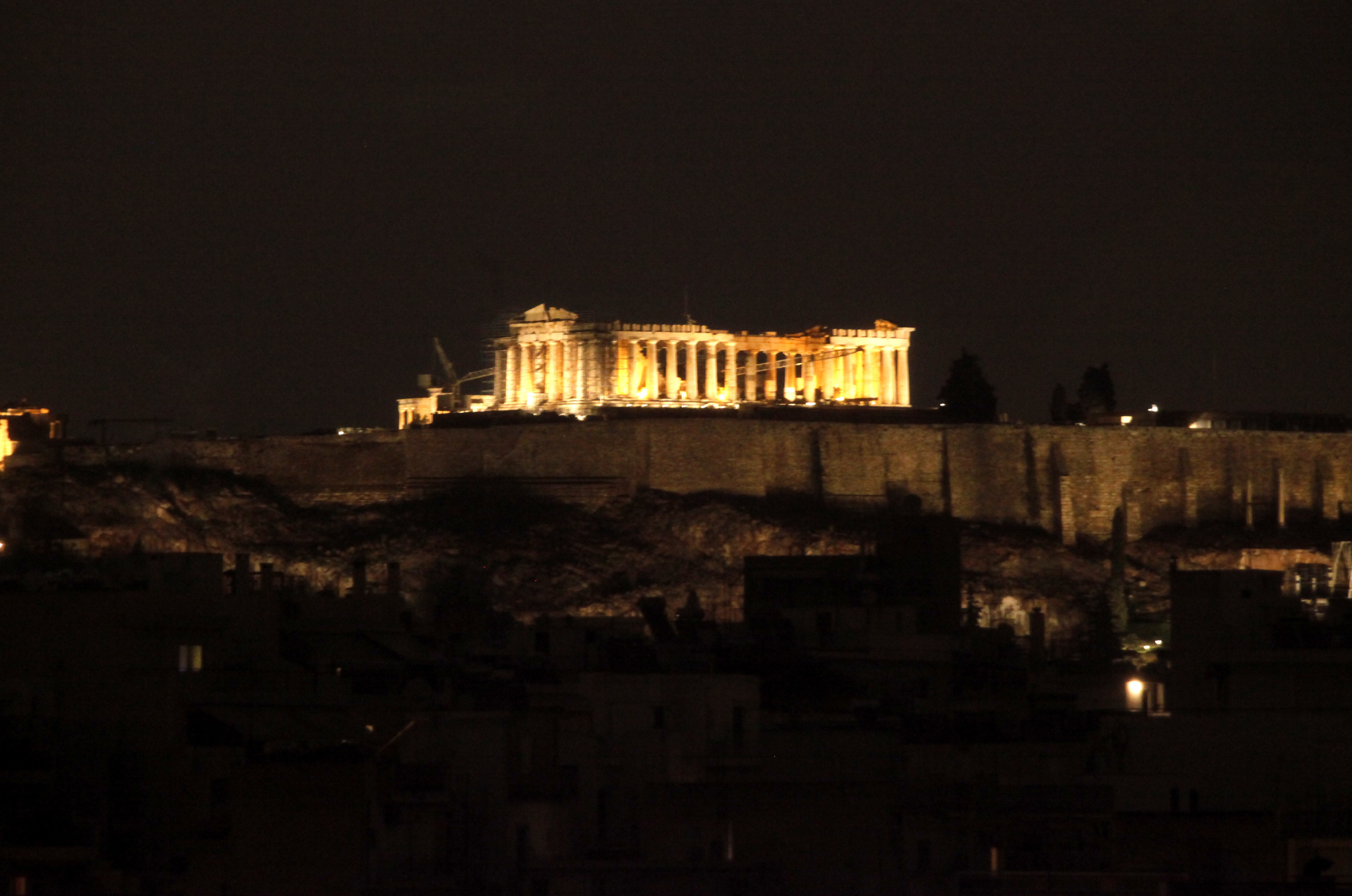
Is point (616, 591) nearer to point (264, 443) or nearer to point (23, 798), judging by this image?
point (264, 443)

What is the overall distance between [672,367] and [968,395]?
7.77 m

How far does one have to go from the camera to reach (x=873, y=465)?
88.4 meters

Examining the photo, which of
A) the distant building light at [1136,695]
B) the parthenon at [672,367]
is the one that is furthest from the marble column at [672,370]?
the distant building light at [1136,695]

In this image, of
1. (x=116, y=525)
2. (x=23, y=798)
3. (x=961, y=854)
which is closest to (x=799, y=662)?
(x=961, y=854)

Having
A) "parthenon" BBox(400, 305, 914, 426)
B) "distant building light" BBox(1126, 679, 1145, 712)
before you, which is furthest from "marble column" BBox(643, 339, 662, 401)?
"distant building light" BBox(1126, 679, 1145, 712)

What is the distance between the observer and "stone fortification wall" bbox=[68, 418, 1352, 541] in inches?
3398

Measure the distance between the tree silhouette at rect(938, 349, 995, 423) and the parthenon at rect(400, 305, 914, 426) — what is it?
131cm

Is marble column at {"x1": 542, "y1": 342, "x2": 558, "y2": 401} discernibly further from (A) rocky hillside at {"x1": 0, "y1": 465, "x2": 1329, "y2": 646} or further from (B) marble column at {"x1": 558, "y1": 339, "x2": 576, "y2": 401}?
(A) rocky hillside at {"x1": 0, "y1": 465, "x2": 1329, "y2": 646}

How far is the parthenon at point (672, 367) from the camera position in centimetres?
9169

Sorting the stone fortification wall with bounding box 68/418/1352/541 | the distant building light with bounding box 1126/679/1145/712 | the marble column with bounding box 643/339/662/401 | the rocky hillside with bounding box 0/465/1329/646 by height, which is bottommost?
the distant building light with bounding box 1126/679/1145/712

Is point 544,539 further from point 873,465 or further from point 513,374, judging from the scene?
point 513,374

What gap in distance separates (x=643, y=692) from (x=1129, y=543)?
6151 centimetres

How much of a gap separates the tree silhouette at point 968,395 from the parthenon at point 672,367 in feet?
4.30

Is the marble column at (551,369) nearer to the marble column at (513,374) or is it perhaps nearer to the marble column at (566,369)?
the marble column at (566,369)
